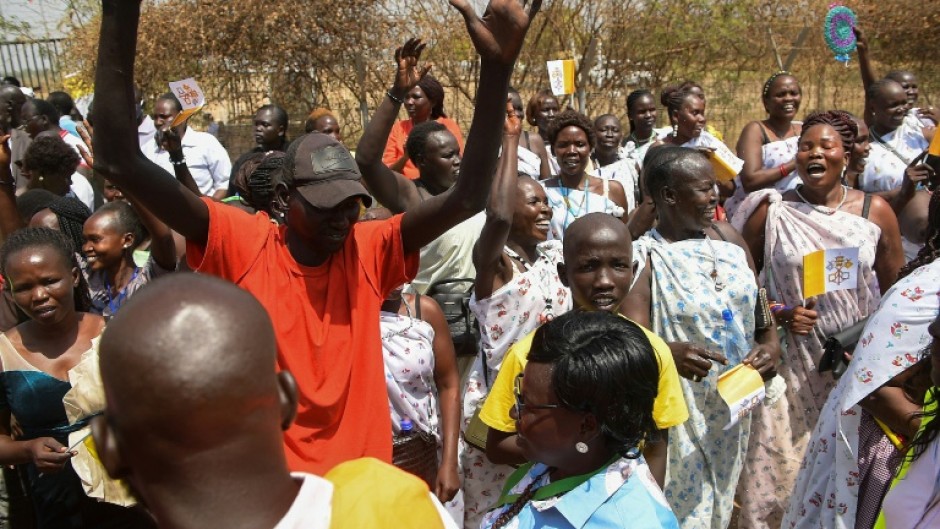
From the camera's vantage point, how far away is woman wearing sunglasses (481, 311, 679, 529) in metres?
2.29

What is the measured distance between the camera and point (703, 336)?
409cm

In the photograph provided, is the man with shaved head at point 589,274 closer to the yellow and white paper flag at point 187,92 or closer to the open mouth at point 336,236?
the open mouth at point 336,236

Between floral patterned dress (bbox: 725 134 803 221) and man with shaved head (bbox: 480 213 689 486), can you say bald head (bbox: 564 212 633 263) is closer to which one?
man with shaved head (bbox: 480 213 689 486)

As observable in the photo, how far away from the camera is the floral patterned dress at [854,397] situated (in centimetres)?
285

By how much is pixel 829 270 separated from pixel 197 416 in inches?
152

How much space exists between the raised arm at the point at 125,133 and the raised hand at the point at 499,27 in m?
0.83

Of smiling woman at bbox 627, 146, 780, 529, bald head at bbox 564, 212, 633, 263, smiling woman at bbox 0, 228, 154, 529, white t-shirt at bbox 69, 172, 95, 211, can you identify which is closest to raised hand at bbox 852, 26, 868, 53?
smiling woman at bbox 627, 146, 780, 529

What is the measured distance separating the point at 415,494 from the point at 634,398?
3.61ft

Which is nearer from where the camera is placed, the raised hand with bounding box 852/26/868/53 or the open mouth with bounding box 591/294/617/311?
the open mouth with bounding box 591/294/617/311

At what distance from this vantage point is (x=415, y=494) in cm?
141

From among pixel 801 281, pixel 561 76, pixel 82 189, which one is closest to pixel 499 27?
pixel 801 281

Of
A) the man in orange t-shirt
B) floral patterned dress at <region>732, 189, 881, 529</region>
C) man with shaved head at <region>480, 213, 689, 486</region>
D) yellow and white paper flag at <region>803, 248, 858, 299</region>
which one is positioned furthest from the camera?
floral patterned dress at <region>732, 189, 881, 529</region>

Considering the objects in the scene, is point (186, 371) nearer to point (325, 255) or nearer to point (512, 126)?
point (325, 255)

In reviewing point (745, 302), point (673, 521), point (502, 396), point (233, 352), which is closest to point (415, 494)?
point (233, 352)
